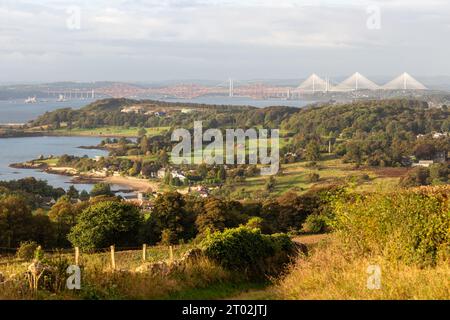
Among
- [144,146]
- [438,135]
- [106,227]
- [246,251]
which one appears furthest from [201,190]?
[246,251]

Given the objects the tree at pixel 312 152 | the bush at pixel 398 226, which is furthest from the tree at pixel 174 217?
the tree at pixel 312 152

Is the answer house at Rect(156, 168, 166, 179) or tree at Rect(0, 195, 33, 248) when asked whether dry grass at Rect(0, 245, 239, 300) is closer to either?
tree at Rect(0, 195, 33, 248)

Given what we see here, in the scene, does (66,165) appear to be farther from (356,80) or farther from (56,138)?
(356,80)

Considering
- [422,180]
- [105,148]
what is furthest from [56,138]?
[422,180]

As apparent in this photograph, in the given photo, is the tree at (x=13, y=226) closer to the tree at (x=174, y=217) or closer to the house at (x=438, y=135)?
the tree at (x=174, y=217)

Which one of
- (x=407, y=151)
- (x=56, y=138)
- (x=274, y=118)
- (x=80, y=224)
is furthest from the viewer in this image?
(x=56, y=138)

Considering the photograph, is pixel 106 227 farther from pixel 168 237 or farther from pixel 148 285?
pixel 148 285
